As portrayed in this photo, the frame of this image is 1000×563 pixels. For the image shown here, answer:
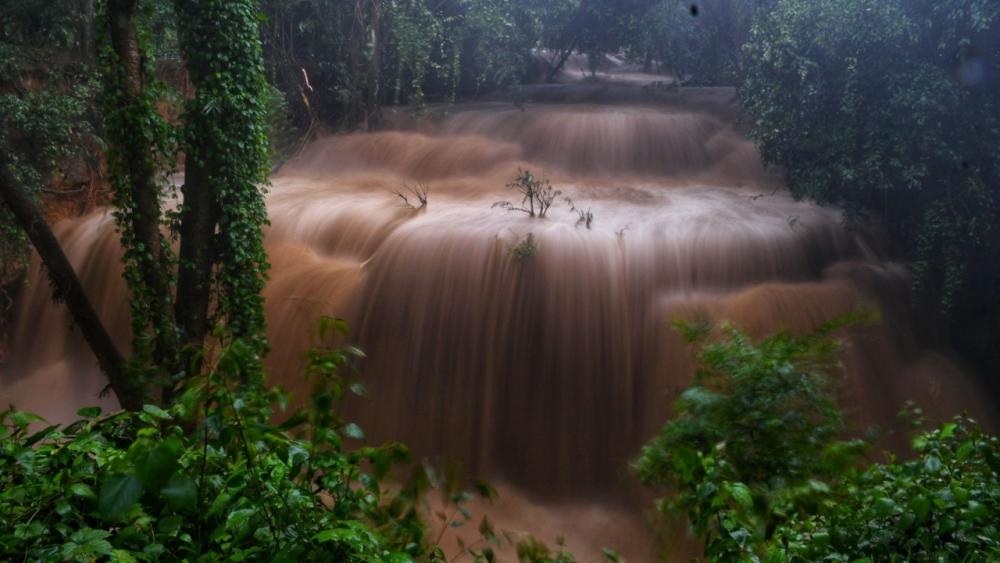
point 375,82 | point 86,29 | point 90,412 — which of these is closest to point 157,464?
point 90,412

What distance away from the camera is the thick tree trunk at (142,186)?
6.13 meters

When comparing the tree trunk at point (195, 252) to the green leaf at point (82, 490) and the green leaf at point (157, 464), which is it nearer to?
the green leaf at point (82, 490)

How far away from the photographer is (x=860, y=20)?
762cm

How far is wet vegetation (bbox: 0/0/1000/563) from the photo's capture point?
2.05 meters

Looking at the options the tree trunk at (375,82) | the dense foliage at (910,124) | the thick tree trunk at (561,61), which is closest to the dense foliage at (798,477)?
the dense foliage at (910,124)

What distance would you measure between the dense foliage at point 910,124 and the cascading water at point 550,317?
0.54m

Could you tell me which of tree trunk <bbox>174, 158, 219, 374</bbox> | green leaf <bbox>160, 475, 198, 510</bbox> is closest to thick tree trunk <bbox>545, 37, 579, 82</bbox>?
tree trunk <bbox>174, 158, 219, 374</bbox>

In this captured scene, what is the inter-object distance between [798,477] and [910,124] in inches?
237

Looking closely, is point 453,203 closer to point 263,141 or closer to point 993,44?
point 263,141

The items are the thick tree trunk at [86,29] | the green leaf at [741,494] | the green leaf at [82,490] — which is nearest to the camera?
the green leaf at [82,490]

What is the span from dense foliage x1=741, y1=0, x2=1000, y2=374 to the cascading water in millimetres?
540

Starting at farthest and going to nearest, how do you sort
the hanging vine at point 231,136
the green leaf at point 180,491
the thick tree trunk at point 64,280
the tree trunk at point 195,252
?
1. the tree trunk at point 195,252
2. the hanging vine at point 231,136
3. the thick tree trunk at point 64,280
4. the green leaf at point 180,491

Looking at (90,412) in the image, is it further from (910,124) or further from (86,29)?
(86,29)

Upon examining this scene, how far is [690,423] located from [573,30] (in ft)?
43.1
